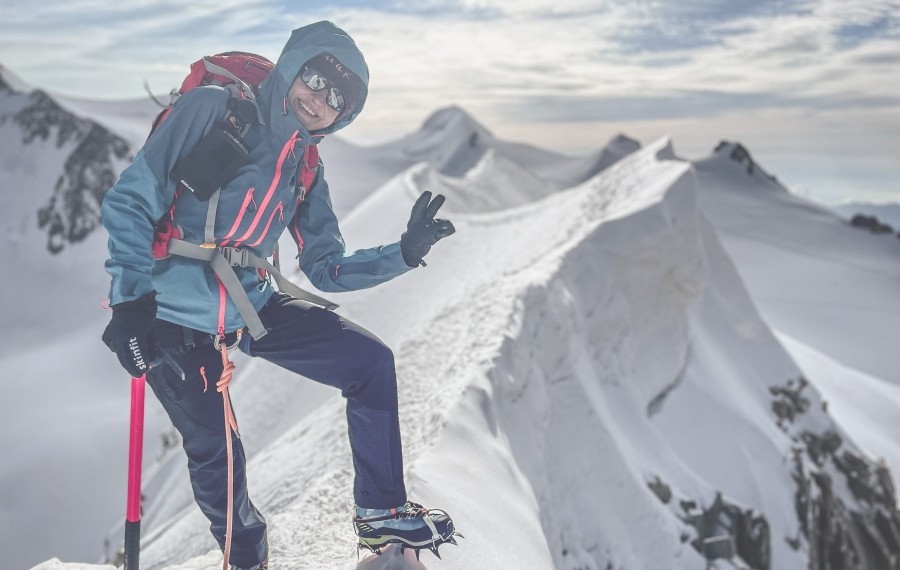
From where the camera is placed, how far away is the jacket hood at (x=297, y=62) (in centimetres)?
315

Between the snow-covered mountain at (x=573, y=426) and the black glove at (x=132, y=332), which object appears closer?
the black glove at (x=132, y=332)

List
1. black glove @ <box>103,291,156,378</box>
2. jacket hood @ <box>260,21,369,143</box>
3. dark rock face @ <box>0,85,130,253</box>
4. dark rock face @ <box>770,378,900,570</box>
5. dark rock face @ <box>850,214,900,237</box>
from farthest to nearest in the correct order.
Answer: dark rock face @ <box>0,85,130,253</box> < dark rock face @ <box>850,214,900,237</box> < dark rock face @ <box>770,378,900,570</box> < jacket hood @ <box>260,21,369,143</box> < black glove @ <box>103,291,156,378</box>

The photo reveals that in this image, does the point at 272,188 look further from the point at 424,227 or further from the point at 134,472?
the point at 134,472

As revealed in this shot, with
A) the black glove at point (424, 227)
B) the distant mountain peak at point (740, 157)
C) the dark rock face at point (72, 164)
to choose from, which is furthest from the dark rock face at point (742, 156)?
the black glove at point (424, 227)

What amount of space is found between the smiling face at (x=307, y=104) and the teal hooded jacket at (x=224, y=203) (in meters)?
0.03

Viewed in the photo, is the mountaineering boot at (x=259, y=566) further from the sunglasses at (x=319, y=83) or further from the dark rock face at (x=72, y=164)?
the dark rock face at (x=72, y=164)

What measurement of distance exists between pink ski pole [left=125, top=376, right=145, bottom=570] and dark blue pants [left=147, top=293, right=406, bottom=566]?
117mm

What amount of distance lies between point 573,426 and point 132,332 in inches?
232

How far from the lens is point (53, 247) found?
5303 centimetres

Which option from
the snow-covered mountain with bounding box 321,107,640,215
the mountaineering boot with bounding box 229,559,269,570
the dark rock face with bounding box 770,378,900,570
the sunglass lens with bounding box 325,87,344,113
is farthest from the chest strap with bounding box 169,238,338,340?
the snow-covered mountain with bounding box 321,107,640,215

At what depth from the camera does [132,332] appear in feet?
9.01

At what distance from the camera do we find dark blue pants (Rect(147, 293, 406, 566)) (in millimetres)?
3168

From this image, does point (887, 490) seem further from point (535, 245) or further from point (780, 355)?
point (535, 245)

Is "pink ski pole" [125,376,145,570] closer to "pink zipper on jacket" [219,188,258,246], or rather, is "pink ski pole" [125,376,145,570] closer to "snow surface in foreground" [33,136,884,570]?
"snow surface in foreground" [33,136,884,570]
